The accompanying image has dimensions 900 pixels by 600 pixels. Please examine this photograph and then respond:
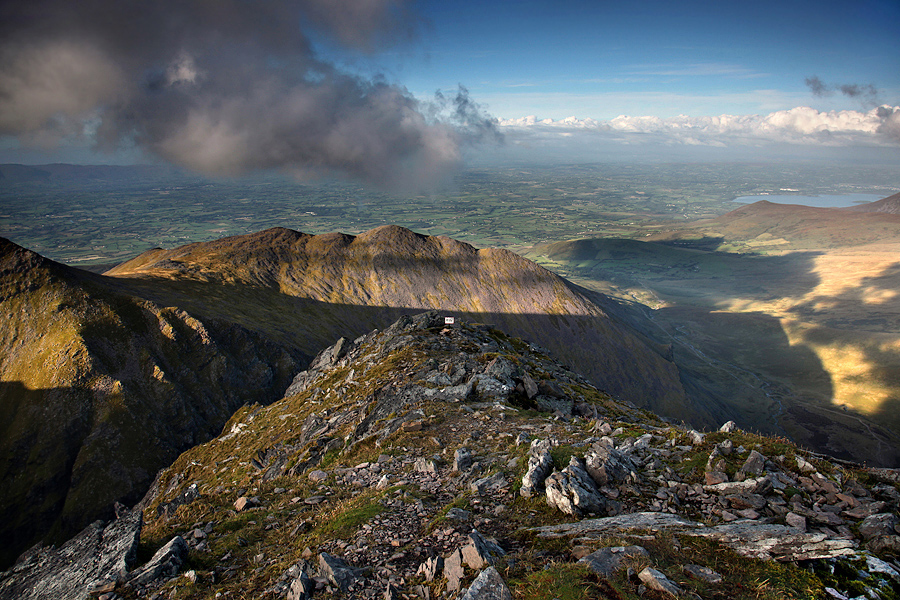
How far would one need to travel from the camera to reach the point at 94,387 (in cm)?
6869

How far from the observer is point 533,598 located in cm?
842

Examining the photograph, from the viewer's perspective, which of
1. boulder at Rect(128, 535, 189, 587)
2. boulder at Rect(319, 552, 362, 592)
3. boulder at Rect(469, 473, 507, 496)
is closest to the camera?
boulder at Rect(319, 552, 362, 592)

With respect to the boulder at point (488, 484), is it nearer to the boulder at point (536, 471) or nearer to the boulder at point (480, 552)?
the boulder at point (536, 471)

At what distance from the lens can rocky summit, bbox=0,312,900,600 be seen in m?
8.99

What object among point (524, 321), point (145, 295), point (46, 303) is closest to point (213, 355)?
point (145, 295)

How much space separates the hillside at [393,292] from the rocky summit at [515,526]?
87376 millimetres

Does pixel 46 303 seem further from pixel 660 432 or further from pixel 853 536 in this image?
pixel 853 536

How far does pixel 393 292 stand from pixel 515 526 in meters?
139

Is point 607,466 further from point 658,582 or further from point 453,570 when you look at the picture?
point 453,570

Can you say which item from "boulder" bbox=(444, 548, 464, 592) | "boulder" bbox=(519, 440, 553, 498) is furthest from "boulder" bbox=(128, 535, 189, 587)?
"boulder" bbox=(519, 440, 553, 498)

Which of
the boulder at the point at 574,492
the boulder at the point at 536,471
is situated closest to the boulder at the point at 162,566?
the boulder at the point at 536,471

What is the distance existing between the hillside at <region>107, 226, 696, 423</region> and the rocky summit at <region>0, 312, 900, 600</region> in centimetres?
8738

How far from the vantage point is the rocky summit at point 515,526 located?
29.5ft

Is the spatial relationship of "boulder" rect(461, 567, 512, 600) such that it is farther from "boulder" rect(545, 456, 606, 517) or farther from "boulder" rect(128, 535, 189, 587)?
"boulder" rect(128, 535, 189, 587)
